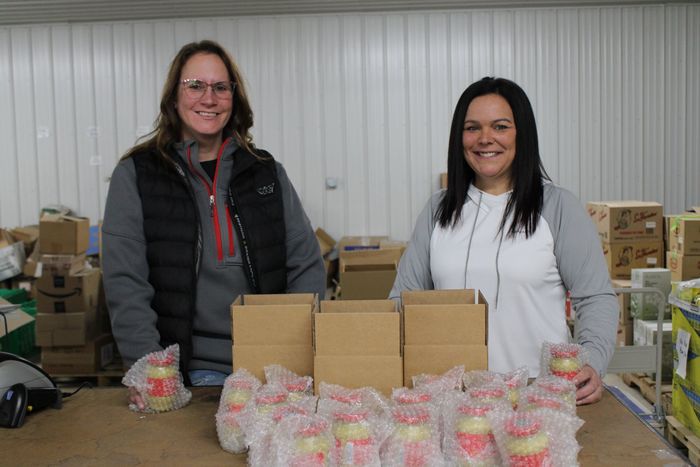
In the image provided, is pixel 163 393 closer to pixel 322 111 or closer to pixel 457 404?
pixel 457 404

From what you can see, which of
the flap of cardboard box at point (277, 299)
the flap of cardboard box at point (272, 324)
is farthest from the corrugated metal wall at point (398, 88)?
the flap of cardboard box at point (272, 324)

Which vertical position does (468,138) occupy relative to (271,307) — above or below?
above

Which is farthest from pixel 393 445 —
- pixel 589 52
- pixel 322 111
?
pixel 589 52

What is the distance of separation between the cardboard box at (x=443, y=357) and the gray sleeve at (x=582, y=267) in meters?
0.44

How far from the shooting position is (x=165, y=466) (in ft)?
4.25

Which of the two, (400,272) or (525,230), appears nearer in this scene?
(525,230)

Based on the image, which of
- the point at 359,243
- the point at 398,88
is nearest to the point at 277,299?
the point at 359,243

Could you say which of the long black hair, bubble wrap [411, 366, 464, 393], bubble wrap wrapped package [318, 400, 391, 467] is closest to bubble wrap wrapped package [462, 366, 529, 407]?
bubble wrap [411, 366, 464, 393]

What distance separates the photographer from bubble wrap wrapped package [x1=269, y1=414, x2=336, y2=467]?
1157 millimetres

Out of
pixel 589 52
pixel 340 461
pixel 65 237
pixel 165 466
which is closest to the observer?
pixel 340 461

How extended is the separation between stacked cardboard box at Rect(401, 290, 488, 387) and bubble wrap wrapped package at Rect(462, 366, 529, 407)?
3 centimetres

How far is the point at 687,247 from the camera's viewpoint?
15.8 feet

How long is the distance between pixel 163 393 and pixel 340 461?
1.92 ft

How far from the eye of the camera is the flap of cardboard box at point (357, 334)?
1.42 meters
